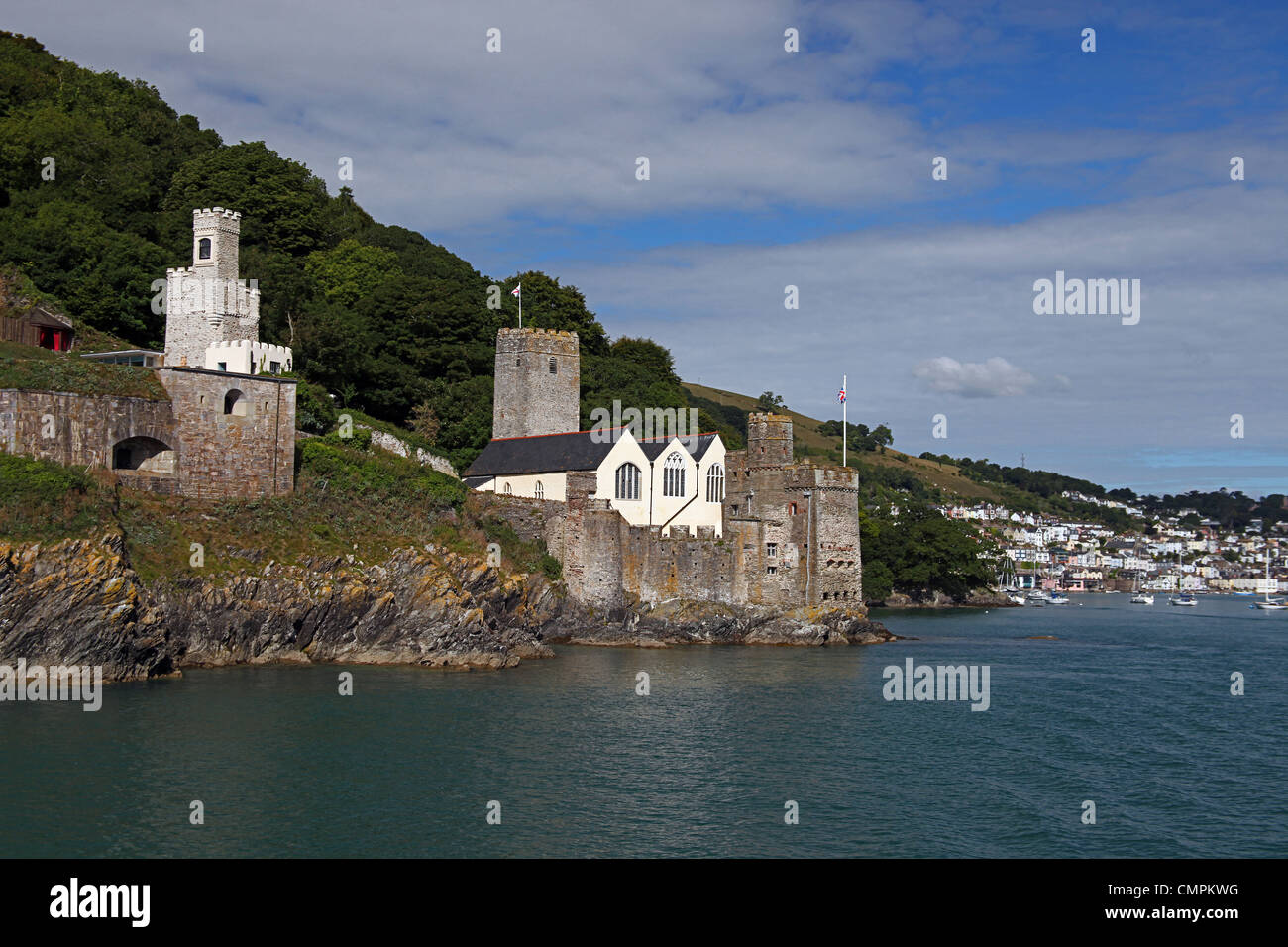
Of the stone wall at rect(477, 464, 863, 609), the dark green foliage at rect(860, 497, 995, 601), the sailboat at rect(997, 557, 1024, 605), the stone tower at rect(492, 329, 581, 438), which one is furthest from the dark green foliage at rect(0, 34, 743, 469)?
the sailboat at rect(997, 557, 1024, 605)

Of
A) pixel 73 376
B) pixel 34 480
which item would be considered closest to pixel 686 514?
pixel 73 376

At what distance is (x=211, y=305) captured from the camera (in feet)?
158

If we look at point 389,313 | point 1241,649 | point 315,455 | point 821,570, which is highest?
point 389,313

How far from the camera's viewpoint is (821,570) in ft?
174

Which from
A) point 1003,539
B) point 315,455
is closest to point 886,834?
point 315,455

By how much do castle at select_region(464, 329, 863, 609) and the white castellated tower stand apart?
11.9 meters

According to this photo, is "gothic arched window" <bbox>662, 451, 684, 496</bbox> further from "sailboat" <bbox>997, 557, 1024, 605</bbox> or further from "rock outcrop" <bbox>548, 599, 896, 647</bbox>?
"sailboat" <bbox>997, 557, 1024, 605</bbox>

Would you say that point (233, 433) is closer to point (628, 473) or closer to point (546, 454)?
point (546, 454)

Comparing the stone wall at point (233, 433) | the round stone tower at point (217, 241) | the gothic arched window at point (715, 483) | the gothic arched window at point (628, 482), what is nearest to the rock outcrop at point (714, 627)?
the gothic arched window at point (628, 482)

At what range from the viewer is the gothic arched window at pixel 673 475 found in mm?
53188
